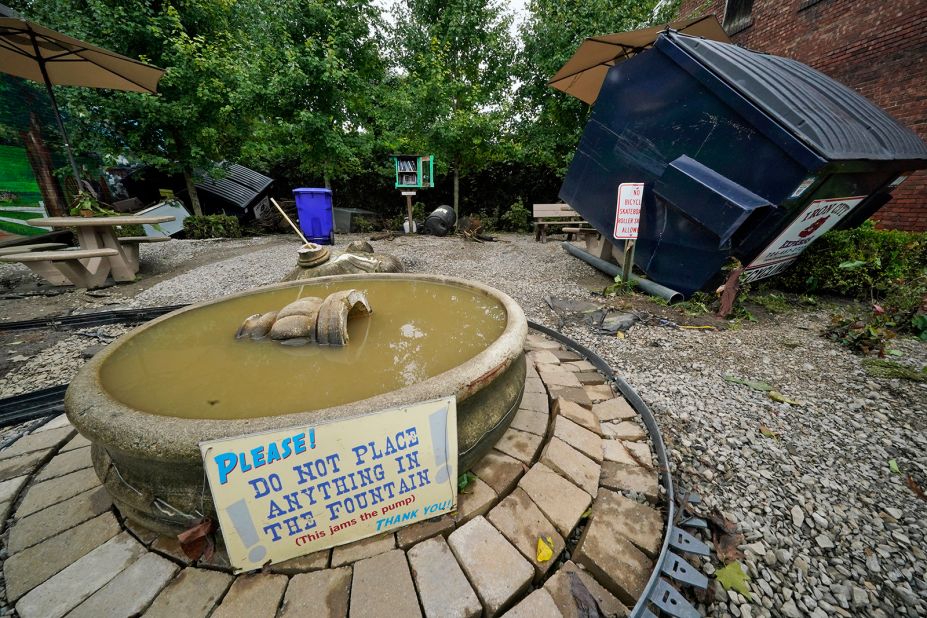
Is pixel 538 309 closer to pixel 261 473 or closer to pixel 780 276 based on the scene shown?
pixel 261 473

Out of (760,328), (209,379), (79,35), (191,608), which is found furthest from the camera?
(79,35)

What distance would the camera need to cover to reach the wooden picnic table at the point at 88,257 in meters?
4.32

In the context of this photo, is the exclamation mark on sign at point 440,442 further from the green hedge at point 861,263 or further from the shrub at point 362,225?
the shrub at point 362,225

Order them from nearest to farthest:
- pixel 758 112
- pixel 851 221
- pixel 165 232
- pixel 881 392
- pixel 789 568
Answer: pixel 789 568
pixel 881 392
pixel 758 112
pixel 851 221
pixel 165 232

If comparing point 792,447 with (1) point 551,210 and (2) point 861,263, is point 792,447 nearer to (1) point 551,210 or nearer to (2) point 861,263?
(2) point 861,263

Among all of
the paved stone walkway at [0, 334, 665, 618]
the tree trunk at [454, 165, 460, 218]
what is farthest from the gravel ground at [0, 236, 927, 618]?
the tree trunk at [454, 165, 460, 218]

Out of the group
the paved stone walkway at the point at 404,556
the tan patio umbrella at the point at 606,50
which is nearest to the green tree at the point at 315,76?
the tan patio umbrella at the point at 606,50

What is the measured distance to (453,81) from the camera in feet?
31.7

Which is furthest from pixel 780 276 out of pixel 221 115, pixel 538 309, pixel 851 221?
pixel 221 115

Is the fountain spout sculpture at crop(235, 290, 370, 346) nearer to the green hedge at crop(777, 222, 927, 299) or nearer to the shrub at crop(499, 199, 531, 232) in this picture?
the green hedge at crop(777, 222, 927, 299)

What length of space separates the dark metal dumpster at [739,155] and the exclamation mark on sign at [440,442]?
3.50m

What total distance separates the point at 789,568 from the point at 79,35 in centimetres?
1307

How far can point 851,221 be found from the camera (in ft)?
14.4

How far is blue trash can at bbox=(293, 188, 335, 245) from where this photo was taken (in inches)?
272
